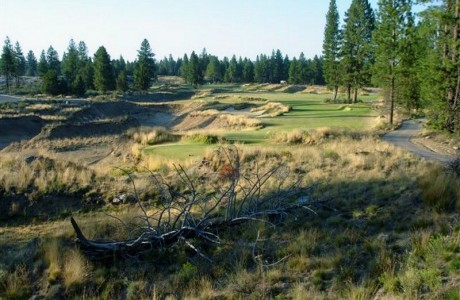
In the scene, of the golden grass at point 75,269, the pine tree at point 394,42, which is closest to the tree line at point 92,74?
the pine tree at point 394,42

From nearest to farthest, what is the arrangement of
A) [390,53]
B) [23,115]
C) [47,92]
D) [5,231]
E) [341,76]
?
→ 1. [5,231]
2. [390,53]
3. [23,115]
4. [341,76]
5. [47,92]

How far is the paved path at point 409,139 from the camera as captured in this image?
1772cm

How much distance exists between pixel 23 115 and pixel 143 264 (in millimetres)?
42417

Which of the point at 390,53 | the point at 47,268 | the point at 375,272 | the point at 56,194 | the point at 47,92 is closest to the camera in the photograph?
the point at 375,272

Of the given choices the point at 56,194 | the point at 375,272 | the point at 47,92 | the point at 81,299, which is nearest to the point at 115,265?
the point at 81,299

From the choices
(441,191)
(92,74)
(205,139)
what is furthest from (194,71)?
(441,191)

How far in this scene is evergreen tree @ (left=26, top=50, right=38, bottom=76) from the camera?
155 m

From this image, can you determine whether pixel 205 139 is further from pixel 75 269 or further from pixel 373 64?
pixel 373 64

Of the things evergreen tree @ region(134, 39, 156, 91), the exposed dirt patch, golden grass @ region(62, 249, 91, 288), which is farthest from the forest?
the exposed dirt patch

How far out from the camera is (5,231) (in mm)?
13070

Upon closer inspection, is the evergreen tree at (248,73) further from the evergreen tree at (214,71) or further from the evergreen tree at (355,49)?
the evergreen tree at (355,49)

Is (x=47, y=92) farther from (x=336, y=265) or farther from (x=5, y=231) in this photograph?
(x=336, y=265)

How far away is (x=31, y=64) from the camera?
155375 millimetres

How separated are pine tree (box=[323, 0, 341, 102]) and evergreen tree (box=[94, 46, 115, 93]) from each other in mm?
39195
